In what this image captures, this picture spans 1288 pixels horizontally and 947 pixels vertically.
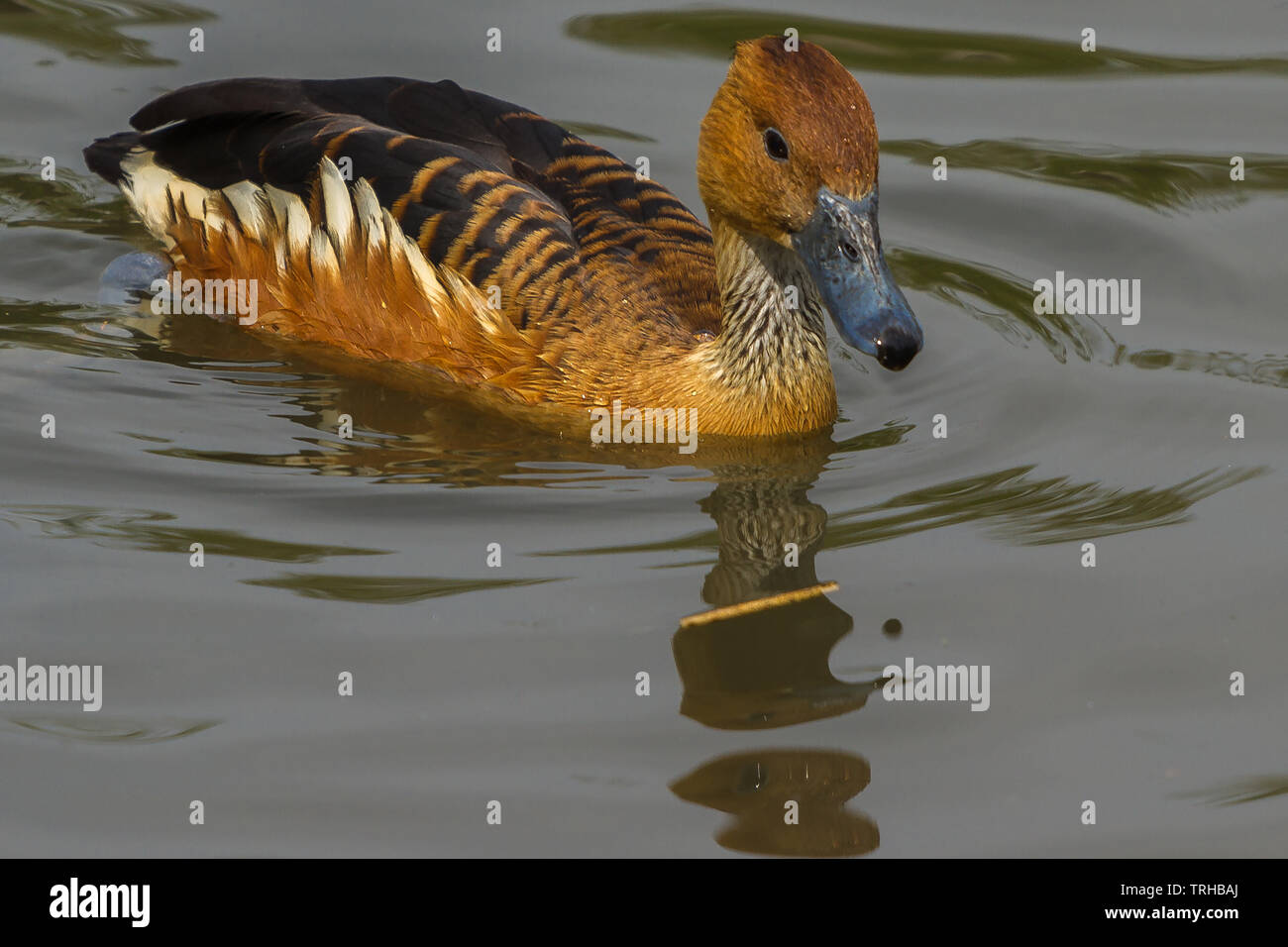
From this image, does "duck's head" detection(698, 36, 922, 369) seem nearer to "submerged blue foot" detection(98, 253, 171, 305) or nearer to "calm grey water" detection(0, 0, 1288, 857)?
"calm grey water" detection(0, 0, 1288, 857)

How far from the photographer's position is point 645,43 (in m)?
12.6

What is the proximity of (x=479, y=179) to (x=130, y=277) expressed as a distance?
238cm

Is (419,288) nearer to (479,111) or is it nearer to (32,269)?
(479,111)

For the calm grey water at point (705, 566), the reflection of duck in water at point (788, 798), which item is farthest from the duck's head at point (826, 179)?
the reflection of duck in water at point (788, 798)

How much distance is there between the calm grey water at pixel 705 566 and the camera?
6.22 m

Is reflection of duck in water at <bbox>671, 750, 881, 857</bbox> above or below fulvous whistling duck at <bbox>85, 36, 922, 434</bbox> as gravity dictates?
below

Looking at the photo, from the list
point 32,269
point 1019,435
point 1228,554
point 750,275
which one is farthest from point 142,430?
point 1228,554

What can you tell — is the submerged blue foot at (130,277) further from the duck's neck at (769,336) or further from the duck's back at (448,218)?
the duck's neck at (769,336)

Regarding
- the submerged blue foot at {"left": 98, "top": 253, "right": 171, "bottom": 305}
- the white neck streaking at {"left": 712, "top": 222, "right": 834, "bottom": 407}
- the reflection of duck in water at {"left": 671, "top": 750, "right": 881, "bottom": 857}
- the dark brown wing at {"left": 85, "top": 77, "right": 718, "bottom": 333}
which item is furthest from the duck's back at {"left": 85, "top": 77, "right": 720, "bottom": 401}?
the reflection of duck in water at {"left": 671, "top": 750, "right": 881, "bottom": 857}

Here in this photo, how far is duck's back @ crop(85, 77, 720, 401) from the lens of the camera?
9.00m

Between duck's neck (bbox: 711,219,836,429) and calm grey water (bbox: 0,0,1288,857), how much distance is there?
0.26 metres

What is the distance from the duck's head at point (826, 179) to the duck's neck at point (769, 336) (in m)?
0.52

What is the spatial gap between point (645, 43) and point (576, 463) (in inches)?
200

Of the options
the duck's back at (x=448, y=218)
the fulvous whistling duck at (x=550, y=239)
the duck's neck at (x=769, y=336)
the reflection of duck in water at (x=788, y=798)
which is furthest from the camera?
the duck's back at (x=448, y=218)
